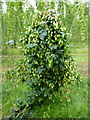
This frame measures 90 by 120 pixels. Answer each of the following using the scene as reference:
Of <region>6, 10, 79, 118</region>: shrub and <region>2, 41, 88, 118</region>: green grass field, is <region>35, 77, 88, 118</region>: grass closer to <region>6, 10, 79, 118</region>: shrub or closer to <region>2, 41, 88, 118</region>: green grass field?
<region>2, 41, 88, 118</region>: green grass field

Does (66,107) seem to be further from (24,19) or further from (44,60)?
(24,19)

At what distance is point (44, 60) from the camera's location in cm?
139

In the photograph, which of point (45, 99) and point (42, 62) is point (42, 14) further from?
point (45, 99)

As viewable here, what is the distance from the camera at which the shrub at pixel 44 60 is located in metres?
1.33

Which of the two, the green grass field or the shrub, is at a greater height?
the shrub

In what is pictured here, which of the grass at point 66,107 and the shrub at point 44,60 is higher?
the shrub at point 44,60

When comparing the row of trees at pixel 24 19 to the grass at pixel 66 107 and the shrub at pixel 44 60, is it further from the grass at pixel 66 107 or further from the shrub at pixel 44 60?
the grass at pixel 66 107

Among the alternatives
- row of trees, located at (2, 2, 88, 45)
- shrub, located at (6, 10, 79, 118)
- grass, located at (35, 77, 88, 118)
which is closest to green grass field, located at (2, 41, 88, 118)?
grass, located at (35, 77, 88, 118)

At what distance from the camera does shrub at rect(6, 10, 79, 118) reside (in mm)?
1333

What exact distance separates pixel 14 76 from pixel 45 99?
44cm

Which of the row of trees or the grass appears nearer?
the grass

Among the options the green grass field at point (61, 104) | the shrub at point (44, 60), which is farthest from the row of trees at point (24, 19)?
the green grass field at point (61, 104)

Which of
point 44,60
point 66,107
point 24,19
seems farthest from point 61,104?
point 24,19

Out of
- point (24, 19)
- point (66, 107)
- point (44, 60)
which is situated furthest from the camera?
point (24, 19)
